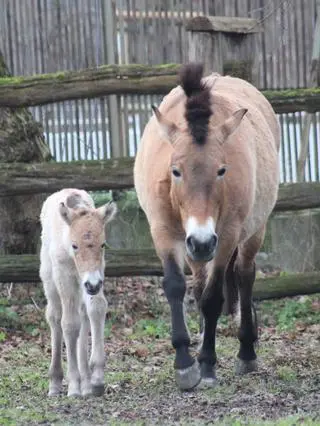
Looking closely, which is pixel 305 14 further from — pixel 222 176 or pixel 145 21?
pixel 222 176

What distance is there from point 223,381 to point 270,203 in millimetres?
1354

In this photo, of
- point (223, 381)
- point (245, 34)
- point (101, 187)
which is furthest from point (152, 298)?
point (223, 381)

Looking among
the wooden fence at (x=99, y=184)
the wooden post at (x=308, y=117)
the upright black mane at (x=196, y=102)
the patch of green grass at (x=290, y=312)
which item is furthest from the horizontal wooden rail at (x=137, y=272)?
the upright black mane at (x=196, y=102)

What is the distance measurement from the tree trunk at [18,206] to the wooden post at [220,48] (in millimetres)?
1771

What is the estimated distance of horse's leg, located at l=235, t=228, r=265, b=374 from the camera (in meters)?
8.13

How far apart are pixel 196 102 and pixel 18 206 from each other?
4.41 m

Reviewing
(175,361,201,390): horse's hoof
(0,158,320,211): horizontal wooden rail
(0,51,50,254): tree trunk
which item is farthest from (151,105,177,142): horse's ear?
(0,51,50,254): tree trunk

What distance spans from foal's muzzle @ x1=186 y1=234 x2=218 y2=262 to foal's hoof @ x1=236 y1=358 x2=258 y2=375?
71.9 inches

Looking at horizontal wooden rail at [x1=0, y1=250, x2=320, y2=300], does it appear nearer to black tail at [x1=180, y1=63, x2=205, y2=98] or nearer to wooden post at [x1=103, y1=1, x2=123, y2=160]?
wooden post at [x1=103, y1=1, x2=123, y2=160]

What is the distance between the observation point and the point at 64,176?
1011 cm

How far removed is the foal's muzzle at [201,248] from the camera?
250 inches

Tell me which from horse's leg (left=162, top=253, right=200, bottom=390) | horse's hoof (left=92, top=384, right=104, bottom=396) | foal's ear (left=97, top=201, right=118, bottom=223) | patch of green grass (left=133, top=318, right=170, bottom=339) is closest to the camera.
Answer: horse's leg (left=162, top=253, right=200, bottom=390)

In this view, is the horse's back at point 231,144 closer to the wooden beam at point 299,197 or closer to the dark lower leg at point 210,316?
the dark lower leg at point 210,316

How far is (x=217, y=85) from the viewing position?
8445mm
